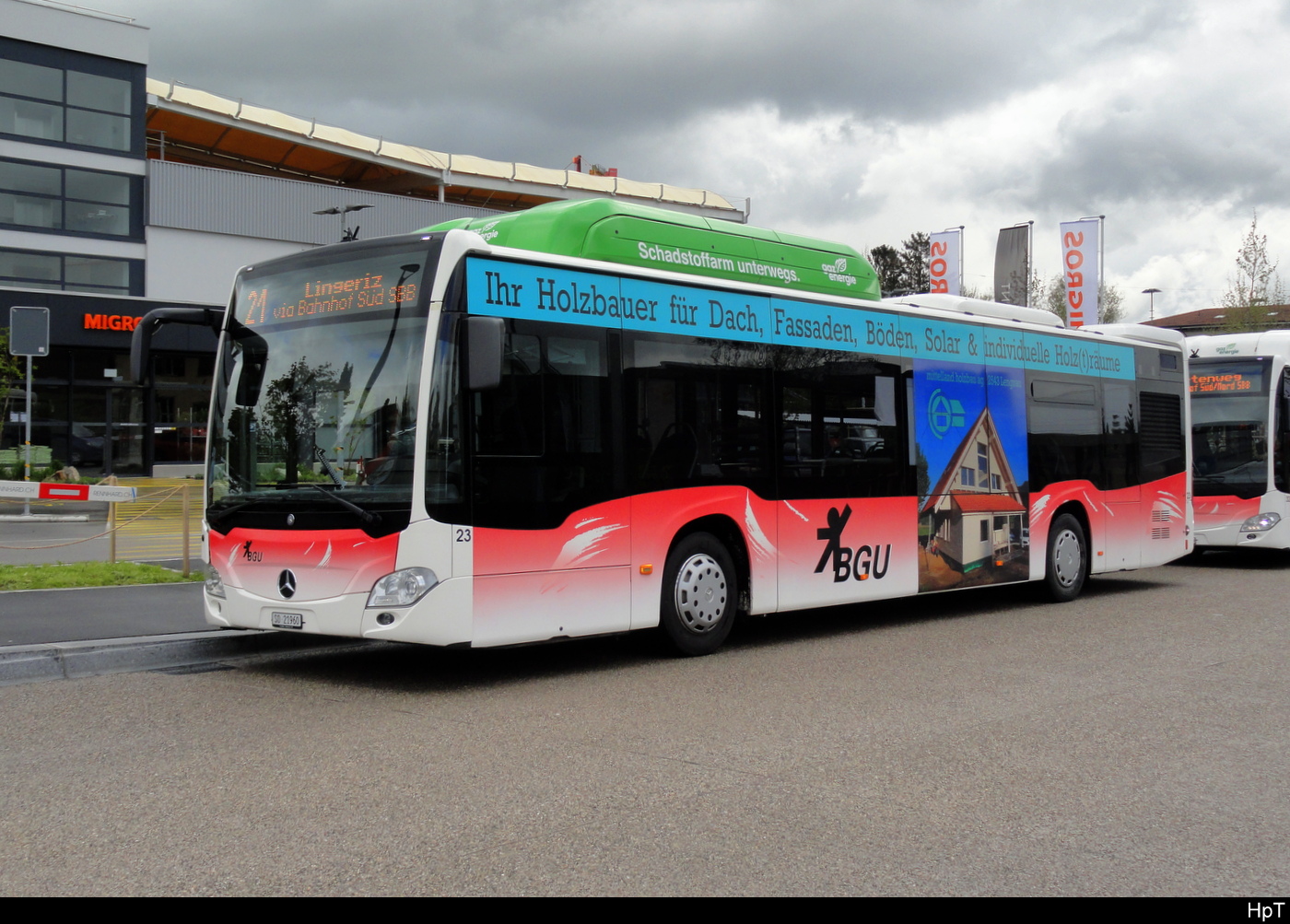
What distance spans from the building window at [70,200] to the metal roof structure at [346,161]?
3.14 meters

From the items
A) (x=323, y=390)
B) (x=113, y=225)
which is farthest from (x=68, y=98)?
(x=323, y=390)

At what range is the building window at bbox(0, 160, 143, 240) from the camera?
3469 centimetres

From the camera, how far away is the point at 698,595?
30.9 ft

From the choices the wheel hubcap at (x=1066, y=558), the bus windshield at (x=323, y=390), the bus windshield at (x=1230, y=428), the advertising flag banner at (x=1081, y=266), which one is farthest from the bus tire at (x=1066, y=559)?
the advertising flag banner at (x=1081, y=266)

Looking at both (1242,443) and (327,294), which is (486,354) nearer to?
(327,294)

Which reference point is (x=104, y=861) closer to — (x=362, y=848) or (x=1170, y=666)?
(x=362, y=848)

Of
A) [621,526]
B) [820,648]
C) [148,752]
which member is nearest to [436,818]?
[148,752]

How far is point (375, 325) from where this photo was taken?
809cm

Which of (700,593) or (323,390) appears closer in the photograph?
(323,390)

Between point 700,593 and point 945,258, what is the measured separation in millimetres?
20387

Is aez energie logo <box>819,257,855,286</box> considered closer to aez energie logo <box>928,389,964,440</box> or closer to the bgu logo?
aez energie logo <box>928,389,964,440</box>

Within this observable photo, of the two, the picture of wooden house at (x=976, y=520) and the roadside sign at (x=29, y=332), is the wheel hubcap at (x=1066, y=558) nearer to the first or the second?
the picture of wooden house at (x=976, y=520)

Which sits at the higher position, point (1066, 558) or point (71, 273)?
point (71, 273)

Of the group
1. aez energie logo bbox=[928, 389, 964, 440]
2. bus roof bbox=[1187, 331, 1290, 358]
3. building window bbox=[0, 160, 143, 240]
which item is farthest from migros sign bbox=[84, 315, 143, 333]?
aez energie logo bbox=[928, 389, 964, 440]
